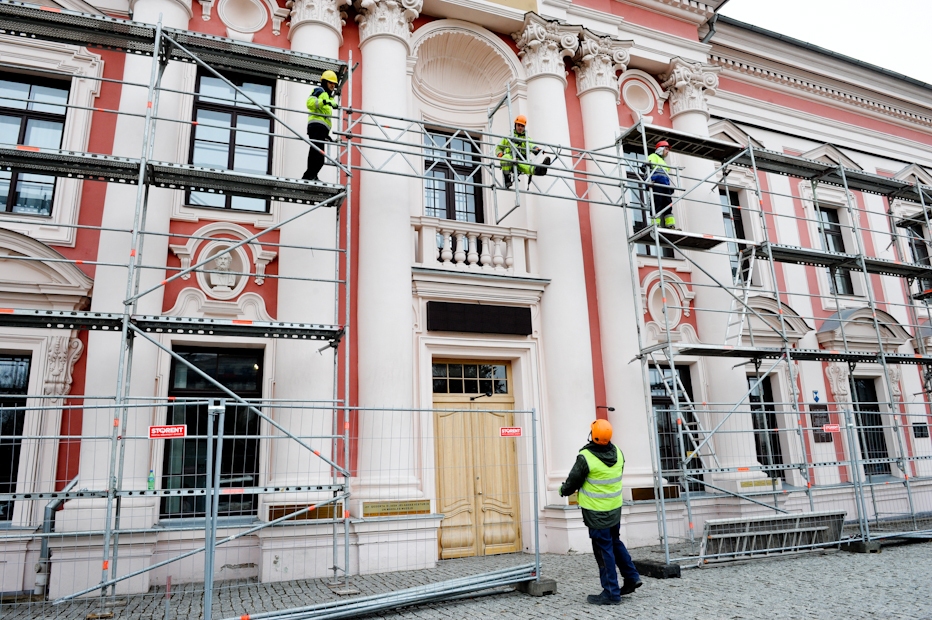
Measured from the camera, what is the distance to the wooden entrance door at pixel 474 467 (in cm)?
1041

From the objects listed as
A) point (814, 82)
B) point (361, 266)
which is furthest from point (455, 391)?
point (814, 82)

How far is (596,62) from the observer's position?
13.3 meters

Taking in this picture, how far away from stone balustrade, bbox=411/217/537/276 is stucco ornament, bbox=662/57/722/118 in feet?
15.8

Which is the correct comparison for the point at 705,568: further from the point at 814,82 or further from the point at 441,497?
the point at 814,82

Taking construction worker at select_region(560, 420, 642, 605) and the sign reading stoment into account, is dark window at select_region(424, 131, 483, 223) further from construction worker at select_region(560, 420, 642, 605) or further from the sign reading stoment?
the sign reading stoment

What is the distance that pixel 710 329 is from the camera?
13000 mm

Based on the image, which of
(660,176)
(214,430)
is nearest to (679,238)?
(660,176)

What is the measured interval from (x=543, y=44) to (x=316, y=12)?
165 inches

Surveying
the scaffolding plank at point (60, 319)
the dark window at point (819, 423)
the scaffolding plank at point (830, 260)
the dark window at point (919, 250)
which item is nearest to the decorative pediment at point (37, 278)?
the scaffolding plank at point (60, 319)

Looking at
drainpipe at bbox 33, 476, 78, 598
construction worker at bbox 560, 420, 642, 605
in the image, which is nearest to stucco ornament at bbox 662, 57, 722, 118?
construction worker at bbox 560, 420, 642, 605

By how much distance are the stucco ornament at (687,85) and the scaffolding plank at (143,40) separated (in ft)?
24.8

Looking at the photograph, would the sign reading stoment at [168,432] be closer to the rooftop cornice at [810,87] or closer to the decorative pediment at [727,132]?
the decorative pediment at [727,132]

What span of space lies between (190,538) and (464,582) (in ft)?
12.3

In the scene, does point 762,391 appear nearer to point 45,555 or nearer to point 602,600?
point 602,600
